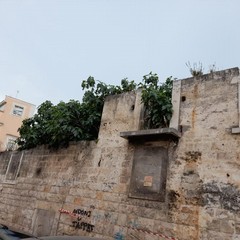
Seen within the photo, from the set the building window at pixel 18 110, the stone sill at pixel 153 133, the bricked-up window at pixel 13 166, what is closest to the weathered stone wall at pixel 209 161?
the stone sill at pixel 153 133

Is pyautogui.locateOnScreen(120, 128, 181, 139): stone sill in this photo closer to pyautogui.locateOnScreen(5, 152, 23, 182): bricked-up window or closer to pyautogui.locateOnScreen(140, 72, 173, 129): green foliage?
pyautogui.locateOnScreen(140, 72, 173, 129): green foliage

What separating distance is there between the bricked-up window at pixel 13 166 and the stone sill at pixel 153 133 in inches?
212

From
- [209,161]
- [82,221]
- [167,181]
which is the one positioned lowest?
[82,221]

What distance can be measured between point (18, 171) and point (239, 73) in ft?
26.8

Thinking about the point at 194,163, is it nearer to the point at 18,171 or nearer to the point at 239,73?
the point at 239,73

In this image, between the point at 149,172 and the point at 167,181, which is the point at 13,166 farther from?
the point at 167,181

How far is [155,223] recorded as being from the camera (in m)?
5.59

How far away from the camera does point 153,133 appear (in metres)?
6.01

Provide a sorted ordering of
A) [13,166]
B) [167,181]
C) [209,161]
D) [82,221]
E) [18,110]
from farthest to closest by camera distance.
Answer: [18,110] < [13,166] < [82,221] < [167,181] < [209,161]

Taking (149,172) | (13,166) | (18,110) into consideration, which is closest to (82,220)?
(149,172)

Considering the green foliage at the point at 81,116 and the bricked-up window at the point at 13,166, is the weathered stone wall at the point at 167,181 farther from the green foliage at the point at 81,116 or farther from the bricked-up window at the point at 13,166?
the bricked-up window at the point at 13,166

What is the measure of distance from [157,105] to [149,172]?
161cm

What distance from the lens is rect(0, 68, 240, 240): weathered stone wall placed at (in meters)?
5.06

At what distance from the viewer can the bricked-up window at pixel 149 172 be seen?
19.0ft
